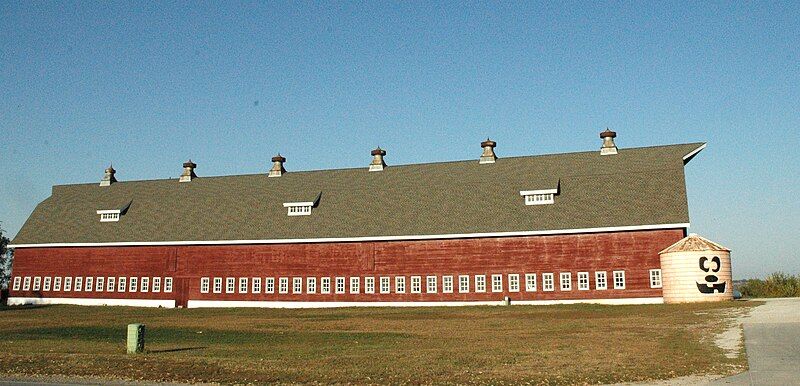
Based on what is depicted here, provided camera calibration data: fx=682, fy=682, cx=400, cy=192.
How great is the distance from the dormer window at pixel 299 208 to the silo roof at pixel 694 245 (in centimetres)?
2672

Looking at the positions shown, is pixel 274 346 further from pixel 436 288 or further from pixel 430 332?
pixel 436 288

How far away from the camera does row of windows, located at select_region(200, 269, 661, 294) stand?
4522 centimetres

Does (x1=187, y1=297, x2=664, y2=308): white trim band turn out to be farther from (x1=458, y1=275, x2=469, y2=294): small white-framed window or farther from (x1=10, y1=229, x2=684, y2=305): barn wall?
(x1=458, y1=275, x2=469, y2=294): small white-framed window

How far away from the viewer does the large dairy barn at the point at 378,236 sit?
149ft

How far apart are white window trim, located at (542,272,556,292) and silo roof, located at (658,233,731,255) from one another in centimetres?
758

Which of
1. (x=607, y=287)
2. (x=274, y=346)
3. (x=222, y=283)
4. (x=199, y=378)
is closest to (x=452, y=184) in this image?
(x=607, y=287)

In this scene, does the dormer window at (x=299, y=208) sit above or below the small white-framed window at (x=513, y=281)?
above

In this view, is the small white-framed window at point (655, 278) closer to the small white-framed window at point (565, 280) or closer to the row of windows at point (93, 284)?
the small white-framed window at point (565, 280)

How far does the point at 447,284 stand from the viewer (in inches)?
1897

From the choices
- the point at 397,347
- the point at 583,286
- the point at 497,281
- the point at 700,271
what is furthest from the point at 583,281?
the point at 397,347

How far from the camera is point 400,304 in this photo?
4875 cm

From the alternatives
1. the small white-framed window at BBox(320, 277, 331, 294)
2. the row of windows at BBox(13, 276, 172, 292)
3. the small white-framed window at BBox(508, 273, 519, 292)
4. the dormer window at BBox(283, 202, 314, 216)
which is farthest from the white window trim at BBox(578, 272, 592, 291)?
the row of windows at BBox(13, 276, 172, 292)

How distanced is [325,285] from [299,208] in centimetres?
720

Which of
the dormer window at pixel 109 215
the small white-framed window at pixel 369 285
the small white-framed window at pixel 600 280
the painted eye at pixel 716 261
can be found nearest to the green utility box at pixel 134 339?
the small white-framed window at pixel 369 285
